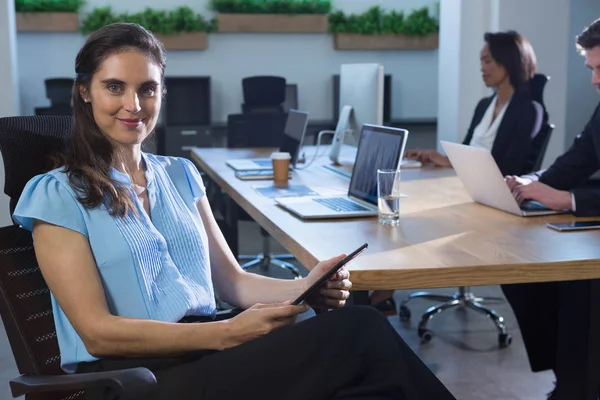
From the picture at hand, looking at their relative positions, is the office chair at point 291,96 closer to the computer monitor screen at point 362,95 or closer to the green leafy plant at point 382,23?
the green leafy plant at point 382,23

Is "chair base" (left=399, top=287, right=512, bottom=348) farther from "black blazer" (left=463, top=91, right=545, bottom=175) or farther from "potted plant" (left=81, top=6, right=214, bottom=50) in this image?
"potted plant" (left=81, top=6, right=214, bottom=50)

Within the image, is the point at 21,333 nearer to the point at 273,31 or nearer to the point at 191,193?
the point at 191,193

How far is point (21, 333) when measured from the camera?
171 centimetres

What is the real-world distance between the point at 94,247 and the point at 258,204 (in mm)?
1224

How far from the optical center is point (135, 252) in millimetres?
1730

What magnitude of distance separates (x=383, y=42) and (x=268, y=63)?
4.02 feet

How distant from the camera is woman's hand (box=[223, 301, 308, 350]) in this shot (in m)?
1.62

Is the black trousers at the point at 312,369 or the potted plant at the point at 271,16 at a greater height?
the potted plant at the point at 271,16

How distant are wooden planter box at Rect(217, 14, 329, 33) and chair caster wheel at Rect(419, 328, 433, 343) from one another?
17.1ft

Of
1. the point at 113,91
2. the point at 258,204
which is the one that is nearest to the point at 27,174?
the point at 113,91

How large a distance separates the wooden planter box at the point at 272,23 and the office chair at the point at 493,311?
15.1 feet

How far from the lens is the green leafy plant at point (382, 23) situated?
8.43 metres

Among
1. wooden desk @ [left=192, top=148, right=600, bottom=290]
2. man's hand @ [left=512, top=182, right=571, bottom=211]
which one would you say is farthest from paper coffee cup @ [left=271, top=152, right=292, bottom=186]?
man's hand @ [left=512, top=182, right=571, bottom=211]

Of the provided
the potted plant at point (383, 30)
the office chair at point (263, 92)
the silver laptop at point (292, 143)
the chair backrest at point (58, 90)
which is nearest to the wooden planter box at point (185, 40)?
the office chair at point (263, 92)
